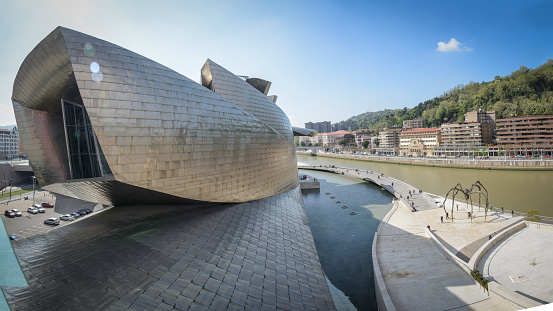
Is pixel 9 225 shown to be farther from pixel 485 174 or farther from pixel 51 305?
pixel 485 174

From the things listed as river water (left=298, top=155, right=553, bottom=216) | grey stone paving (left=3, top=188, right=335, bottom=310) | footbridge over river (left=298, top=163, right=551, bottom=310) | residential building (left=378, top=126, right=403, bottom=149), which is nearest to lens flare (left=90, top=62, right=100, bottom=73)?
grey stone paving (left=3, top=188, right=335, bottom=310)

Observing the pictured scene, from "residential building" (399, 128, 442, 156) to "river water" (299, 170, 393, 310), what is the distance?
37.8m

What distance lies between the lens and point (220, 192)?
10.2m

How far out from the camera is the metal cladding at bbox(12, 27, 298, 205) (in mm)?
7078

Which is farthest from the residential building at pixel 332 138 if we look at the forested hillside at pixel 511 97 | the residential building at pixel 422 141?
the residential building at pixel 422 141

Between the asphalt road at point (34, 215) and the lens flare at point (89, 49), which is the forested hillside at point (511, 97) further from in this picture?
the asphalt road at point (34, 215)

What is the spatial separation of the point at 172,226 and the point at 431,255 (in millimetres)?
11747

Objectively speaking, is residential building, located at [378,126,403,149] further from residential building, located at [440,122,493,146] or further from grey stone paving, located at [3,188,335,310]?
grey stone paving, located at [3,188,335,310]

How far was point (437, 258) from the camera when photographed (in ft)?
36.4

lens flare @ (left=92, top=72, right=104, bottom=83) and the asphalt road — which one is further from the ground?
lens flare @ (left=92, top=72, right=104, bottom=83)

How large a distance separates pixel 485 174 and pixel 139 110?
45.6m

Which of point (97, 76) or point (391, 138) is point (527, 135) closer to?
point (391, 138)

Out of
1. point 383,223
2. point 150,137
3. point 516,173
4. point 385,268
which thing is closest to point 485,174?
point 516,173

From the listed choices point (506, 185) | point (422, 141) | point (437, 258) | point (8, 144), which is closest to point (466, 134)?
point (422, 141)
